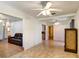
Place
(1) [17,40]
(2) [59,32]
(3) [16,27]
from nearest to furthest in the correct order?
(1) [17,40], (3) [16,27], (2) [59,32]

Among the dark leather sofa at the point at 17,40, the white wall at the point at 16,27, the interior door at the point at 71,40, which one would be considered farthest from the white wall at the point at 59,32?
the interior door at the point at 71,40

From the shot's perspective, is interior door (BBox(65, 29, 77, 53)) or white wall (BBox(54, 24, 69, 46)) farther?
white wall (BBox(54, 24, 69, 46))

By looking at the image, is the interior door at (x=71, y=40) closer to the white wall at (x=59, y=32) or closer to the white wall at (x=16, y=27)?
the white wall at (x=16, y=27)

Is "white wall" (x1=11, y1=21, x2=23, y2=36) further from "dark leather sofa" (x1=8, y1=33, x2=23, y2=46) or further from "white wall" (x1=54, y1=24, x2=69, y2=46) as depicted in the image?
"white wall" (x1=54, y1=24, x2=69, y2=46)

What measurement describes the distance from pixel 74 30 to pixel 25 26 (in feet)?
9.27

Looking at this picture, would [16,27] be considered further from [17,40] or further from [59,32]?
[59,32]

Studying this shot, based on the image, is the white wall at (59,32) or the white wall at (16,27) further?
the white wall at (59,32)

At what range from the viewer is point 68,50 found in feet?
20.9

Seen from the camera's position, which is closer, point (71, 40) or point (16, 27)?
point (71, 40)

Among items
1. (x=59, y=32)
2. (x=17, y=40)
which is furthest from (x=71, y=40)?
(x=59, y=32)

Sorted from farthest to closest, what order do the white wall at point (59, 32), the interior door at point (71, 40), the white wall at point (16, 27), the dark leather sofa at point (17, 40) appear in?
the white wall at point (59, 32) → the white wall at point (16, 27) → the dark leather sofa at point (17, 40) → the interior door at point (71, 40)

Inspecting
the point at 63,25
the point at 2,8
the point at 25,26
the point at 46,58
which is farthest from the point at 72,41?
the point at 63,25

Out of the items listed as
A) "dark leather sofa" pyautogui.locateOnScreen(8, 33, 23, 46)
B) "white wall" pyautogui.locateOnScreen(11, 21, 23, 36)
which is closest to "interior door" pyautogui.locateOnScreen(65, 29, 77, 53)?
"dark leather sofa" pyautogui.locateOnScreen(8, 33, 23, 46)

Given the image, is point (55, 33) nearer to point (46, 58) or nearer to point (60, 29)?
point (60, 29)
